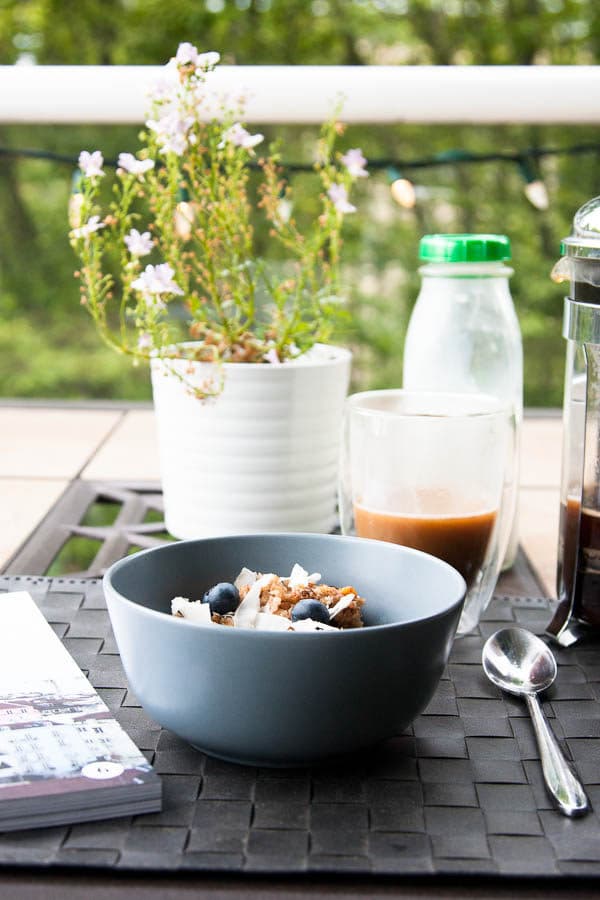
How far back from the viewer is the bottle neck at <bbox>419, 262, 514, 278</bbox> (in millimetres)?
1013

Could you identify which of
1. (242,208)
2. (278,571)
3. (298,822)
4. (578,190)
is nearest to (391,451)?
(278,571)

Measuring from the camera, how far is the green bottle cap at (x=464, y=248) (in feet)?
3.15

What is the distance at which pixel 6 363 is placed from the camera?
592 centimetres

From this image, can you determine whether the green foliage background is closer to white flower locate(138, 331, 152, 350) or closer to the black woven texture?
white flower locate(138, 331, 152, 350)

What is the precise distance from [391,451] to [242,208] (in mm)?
265

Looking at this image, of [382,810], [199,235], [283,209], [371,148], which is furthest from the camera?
[371,148]

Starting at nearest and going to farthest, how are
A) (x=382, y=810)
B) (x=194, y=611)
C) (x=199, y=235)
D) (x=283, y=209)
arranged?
(x=382, y=810) → (x=194, y=611) → (x=199, y=235) → (x=283, y=209)

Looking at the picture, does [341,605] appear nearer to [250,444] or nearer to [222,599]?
[222,599]

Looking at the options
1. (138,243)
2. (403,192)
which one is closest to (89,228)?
(138,243)

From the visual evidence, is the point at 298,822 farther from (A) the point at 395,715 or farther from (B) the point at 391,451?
(B) the point at 391,451

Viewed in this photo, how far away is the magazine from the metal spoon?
213 mm

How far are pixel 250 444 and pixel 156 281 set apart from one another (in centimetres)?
18

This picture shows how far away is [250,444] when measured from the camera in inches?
40.1

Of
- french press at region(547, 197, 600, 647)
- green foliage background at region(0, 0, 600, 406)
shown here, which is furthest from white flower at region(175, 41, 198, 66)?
green foliage background at region(0, 0, 600, 406)
